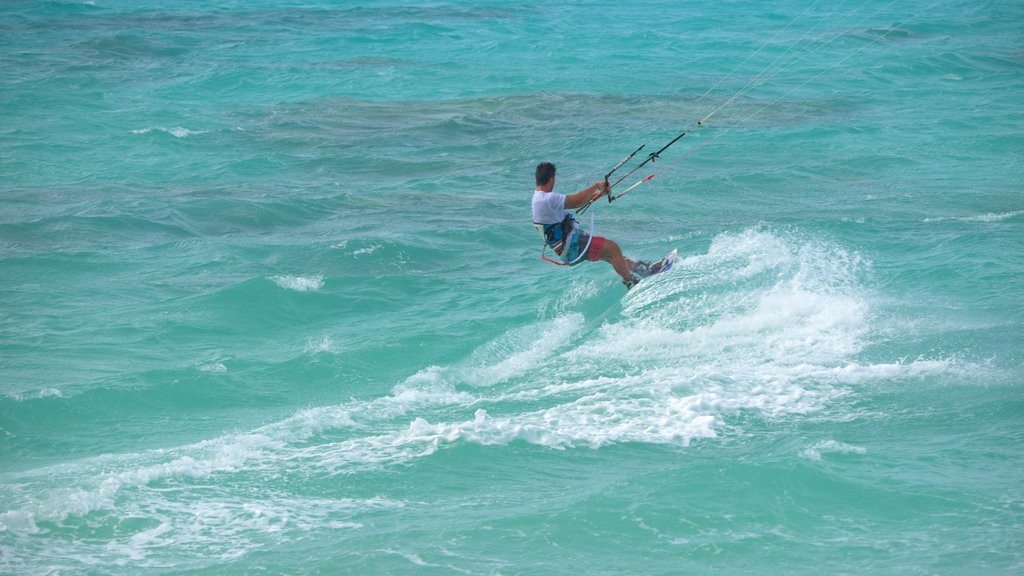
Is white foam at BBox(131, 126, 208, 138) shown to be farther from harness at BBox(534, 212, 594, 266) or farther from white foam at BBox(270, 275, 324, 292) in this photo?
harness at BBox(534, 212, 594, 266)

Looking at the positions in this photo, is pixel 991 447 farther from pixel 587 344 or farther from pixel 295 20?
pixel 295 20

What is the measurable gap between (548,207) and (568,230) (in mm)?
415

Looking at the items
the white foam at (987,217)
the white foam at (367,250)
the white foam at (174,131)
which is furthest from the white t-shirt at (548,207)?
the white foam at (174,131)

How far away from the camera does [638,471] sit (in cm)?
860

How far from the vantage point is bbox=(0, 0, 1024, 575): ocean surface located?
7734 mm

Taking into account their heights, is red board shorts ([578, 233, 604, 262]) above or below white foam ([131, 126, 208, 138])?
below

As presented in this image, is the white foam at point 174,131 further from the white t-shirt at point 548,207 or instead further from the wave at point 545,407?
the white t-shirt at point 548,207

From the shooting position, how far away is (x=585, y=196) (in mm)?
10516

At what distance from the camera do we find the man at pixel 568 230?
10641 mm

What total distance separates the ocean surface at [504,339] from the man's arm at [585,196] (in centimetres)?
175

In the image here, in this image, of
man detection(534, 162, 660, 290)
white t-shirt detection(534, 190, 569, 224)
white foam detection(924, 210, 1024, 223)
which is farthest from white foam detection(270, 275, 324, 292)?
white foam detection(924, 210, 1024, 223)

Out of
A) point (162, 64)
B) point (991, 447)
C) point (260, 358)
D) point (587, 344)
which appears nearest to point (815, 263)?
point (587, 344)

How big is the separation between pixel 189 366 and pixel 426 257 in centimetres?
493

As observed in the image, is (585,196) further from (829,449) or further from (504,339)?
(829,449)
